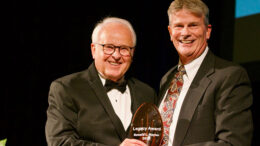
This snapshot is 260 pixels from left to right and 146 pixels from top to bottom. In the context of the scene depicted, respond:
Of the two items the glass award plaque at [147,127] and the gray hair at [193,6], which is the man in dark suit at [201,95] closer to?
the gray hair at [193,6]

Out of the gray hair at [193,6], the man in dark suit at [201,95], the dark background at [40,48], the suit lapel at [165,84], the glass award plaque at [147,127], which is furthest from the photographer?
the dark background at [40,48]

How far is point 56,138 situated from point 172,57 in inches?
84.9

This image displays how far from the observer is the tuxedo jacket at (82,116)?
2.69 metres

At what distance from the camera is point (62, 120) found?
272cm

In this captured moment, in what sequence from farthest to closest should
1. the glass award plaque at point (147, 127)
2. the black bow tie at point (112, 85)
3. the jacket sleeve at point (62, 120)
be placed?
the black bow tie at point (112, 85), the jacket sleeve at point (62, 120), the glass award plaque at point (147, 127)

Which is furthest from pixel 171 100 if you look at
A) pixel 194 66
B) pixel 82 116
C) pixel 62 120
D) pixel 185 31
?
pixel 62 120

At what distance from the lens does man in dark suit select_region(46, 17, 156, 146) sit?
2699 mm

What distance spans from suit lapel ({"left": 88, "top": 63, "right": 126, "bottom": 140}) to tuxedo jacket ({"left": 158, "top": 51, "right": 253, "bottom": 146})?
0.42 meters

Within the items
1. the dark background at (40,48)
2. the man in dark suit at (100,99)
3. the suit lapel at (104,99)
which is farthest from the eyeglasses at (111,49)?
the dark background at (40,48)

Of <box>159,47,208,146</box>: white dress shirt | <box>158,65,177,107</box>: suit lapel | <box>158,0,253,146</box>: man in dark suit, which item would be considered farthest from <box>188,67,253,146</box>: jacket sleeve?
<box>158,65,177,107</box>: suit lapel

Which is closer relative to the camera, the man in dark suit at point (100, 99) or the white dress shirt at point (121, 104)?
the man in dark suit at point (100, 99)

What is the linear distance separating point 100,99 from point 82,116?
0.19m

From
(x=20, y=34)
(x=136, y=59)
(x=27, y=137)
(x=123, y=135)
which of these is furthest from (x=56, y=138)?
(x=136, y=59)

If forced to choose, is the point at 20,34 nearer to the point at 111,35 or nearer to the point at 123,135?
the point at 111,35
